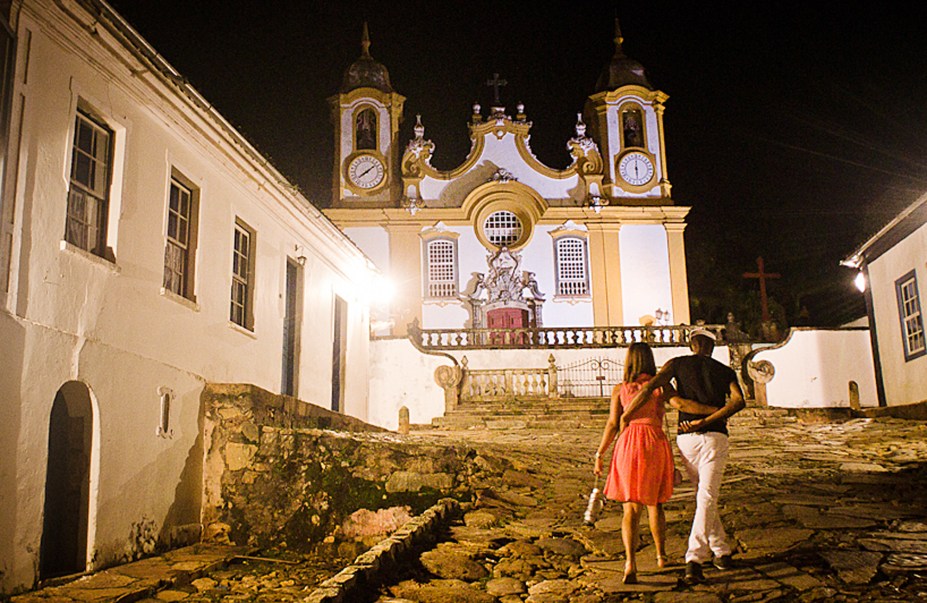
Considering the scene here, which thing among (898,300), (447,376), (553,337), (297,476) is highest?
(553,337)

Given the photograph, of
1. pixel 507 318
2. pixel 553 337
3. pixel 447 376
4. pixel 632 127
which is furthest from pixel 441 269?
pixel 632 127

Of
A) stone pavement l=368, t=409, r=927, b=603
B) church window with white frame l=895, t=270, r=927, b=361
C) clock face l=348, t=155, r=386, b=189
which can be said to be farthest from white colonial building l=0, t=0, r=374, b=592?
clock face l=348, t=155, r=386, b=189

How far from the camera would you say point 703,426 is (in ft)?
18.9

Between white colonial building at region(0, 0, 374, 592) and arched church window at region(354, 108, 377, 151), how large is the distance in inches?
791

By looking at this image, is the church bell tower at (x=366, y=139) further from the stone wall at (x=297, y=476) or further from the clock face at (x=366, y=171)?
the stone wall at (x=297, y=476)

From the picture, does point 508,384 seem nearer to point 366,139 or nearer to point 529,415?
point 529,415

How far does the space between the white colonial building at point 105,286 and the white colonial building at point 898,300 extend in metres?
12.7

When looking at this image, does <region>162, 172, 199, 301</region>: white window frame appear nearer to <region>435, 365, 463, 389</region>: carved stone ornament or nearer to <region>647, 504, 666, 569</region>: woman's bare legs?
<region>647, 504, 666, 569</region>: woman's bare legs

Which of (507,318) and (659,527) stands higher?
(507,318)

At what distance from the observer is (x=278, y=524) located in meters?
8.73

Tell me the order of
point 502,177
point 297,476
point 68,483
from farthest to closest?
point 502,177
point 297,476
point 68,483

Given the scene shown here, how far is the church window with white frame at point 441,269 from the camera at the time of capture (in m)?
29.4

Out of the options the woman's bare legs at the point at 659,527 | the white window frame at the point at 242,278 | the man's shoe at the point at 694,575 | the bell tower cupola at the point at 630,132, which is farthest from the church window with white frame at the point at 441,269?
the man's shoe at the point at 694,575

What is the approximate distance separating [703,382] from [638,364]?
463mm
